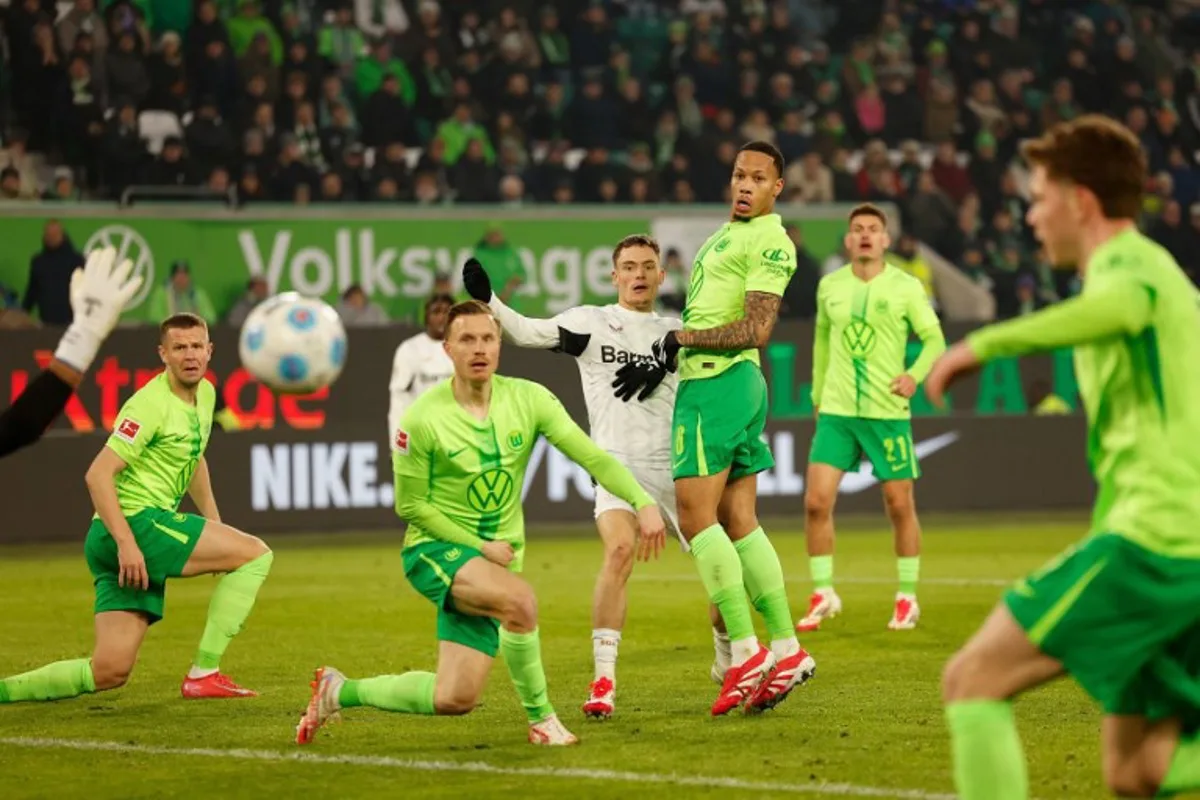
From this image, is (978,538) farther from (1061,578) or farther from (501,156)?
(1061,578)

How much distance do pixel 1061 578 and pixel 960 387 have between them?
14.2m

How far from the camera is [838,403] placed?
38.5 ft

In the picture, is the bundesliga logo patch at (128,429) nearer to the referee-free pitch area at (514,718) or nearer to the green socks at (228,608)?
the green socks at (228,608)

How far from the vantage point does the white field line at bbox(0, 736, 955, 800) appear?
20.4 feet

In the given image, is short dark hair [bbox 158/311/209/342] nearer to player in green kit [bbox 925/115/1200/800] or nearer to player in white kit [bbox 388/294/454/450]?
player in green kit [bbox 925/115/1200/800]

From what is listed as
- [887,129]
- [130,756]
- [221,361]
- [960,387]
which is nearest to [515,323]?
[130,756]

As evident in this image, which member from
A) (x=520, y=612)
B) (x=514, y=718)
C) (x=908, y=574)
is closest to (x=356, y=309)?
(x=908, y=574)

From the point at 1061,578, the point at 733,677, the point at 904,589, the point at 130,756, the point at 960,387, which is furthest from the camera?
the point at 960,387

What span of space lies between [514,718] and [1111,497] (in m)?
3.71

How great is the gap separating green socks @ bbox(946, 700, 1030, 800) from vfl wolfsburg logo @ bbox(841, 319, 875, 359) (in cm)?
710

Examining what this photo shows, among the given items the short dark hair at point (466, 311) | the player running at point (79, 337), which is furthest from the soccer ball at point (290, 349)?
the player running at point (79, 337)

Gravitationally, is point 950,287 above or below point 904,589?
above

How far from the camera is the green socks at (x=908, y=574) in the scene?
1123 cm

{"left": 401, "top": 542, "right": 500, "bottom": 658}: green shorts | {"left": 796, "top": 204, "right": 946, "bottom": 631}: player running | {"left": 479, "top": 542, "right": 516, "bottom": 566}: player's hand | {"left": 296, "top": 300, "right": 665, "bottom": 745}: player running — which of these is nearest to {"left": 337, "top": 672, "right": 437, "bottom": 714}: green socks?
{"left": 296, "top": 300, "right": 665, "bottom": 745}: player running
